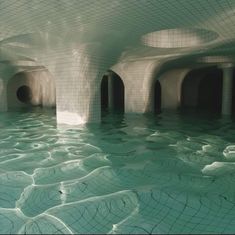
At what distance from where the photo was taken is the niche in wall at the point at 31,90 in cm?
2194

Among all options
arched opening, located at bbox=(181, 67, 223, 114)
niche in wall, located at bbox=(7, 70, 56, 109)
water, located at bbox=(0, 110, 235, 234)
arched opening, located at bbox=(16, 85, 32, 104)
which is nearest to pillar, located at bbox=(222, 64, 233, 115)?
arched opening, located at bbox=(181, 67, 223, 114)

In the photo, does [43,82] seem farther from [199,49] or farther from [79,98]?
[199,49]

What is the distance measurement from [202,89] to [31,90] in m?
15.7

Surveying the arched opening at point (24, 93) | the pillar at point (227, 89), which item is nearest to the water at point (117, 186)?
the pillar at point (227, 89)

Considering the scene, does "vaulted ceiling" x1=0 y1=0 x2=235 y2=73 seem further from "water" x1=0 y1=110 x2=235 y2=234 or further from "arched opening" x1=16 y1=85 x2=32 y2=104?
"arched opening" x1=16 y1=85 x2=32 y2=104

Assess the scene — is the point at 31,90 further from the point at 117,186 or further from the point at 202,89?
the point at 117,186

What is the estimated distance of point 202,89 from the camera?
989 inches

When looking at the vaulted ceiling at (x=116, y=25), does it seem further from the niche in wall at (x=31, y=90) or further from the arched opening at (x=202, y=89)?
the arched opening at (x=202, y=89)

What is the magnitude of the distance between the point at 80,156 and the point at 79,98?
517 cm

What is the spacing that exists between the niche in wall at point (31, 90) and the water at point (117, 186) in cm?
1494

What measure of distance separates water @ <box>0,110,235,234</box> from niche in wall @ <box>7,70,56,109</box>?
14.9 m

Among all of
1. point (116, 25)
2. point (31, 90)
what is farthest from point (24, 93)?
point (116, 25)

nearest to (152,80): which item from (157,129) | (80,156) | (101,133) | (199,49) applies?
(199,49)

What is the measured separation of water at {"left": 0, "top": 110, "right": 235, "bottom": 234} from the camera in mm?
2984
